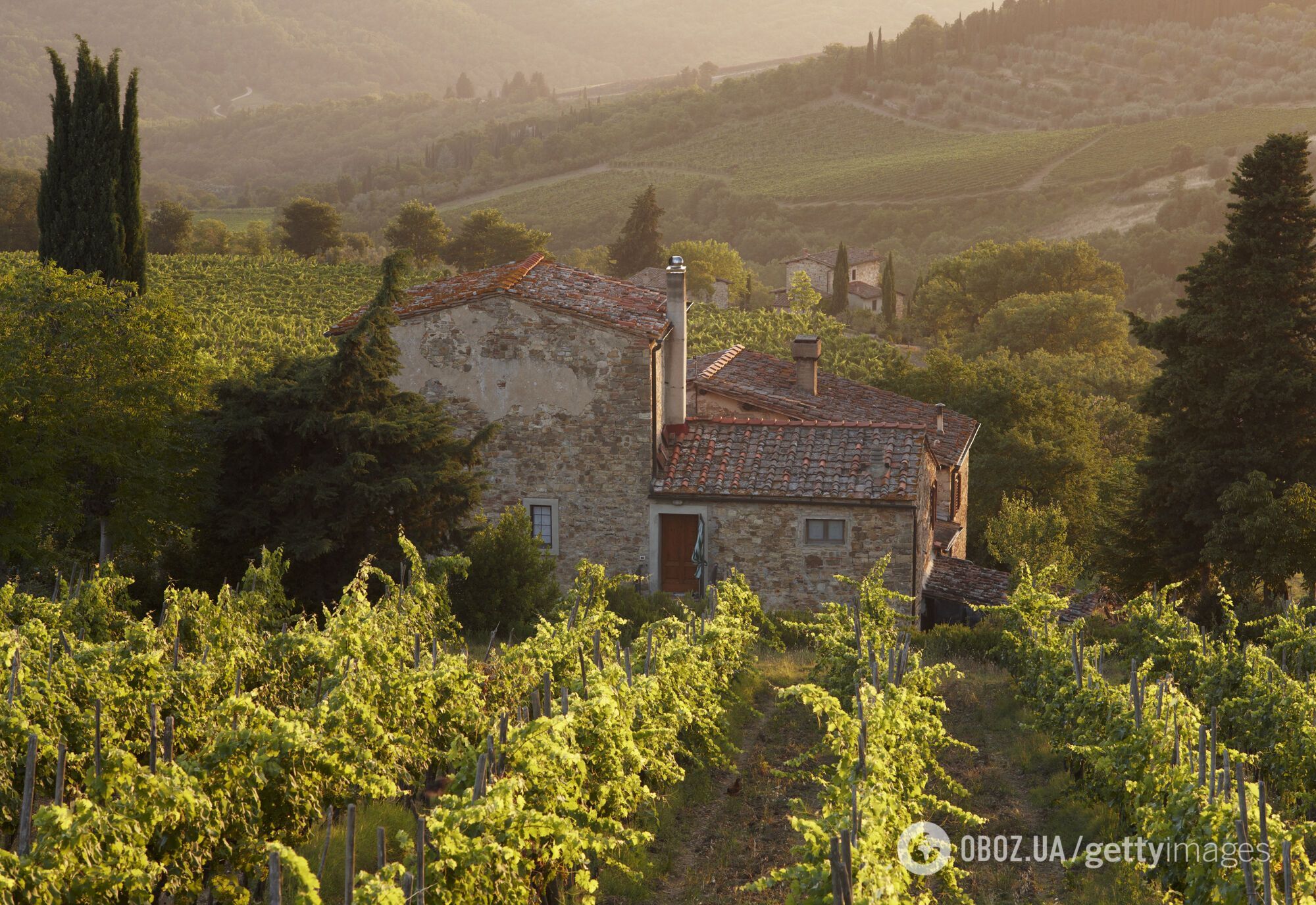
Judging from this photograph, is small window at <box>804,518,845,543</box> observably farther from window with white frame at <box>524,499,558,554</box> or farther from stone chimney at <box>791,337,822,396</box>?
stone chimney at <box>791,337,822,396</box>

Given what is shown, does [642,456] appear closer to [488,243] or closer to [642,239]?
[488,243]

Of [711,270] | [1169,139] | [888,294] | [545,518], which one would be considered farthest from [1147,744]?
[1169,139]

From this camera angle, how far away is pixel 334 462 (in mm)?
16969

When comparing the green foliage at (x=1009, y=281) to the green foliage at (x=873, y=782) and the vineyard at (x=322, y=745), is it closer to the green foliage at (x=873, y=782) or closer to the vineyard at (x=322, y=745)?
the green foliage at (x=873, y=782)

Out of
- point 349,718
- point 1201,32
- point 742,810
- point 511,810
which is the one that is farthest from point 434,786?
point 1201,32

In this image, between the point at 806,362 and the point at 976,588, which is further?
the point at 806,362

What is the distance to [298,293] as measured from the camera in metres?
51.4

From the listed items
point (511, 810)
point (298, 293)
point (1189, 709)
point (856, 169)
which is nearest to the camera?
point (511, 810)

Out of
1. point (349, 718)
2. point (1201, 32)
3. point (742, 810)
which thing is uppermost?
point (1201, 32)

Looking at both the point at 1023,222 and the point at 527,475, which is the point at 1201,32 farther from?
the point at 527,475

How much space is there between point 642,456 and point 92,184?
1134cm

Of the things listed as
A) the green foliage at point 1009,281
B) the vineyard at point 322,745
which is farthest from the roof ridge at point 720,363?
the green foliage at point 1009,281

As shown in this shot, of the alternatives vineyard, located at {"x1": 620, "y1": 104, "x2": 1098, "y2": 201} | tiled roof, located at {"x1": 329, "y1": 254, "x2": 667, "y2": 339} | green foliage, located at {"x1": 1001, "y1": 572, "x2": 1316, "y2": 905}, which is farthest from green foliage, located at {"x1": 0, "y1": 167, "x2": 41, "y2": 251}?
vineyard, located at {"x1": 620, "y1": 104, "x2": 1098, "y2": 201}

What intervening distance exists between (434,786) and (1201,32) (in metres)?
186
